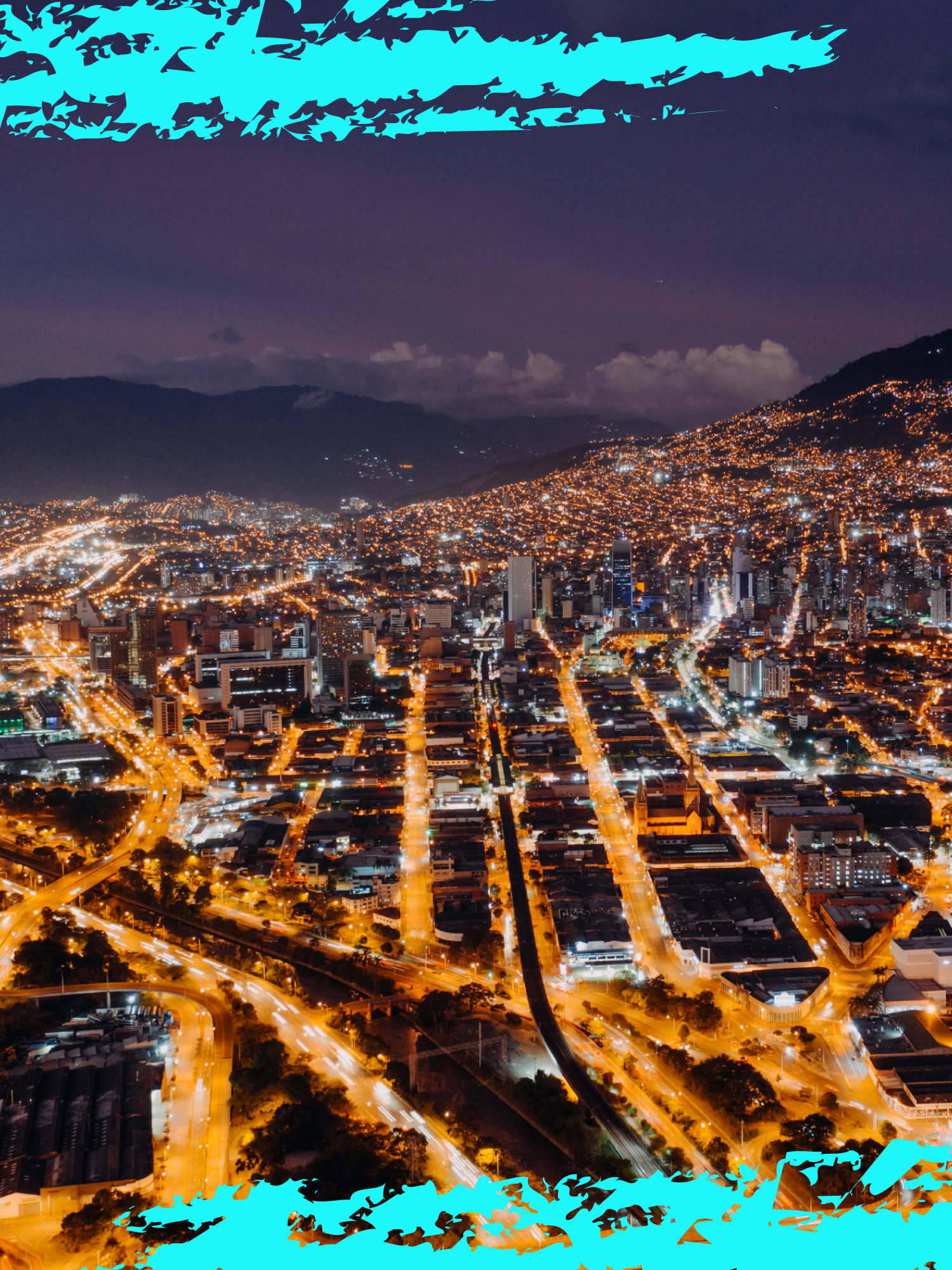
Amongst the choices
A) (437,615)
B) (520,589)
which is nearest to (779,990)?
(437,615)

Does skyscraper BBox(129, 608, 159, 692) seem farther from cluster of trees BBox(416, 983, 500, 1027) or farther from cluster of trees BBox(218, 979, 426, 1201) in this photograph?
cluster of trees BBox(218, 979, 426, 1201)

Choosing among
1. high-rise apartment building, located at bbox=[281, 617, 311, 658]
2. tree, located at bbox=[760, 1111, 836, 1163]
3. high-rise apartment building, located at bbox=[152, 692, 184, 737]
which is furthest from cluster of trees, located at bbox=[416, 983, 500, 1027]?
high-rise apartment building, located at bbox=[281, 617, 311, 658]

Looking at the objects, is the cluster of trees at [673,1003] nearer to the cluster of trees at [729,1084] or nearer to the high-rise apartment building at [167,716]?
the cluster of trees at [729,1084]

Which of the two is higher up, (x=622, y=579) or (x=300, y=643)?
(x=622, y=579)

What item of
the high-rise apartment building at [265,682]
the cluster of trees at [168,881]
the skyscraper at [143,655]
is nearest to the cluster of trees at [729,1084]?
the cluster of trees at [168,881]

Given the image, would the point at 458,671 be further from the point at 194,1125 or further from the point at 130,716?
the point at 194,1125

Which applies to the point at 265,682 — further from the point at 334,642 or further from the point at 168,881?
the point at 168,881
